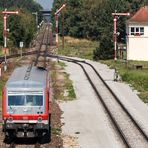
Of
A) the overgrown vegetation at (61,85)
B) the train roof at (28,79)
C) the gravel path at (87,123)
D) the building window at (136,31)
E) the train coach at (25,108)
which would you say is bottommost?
the gravel path at (87,123)

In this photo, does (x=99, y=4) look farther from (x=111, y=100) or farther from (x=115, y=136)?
(x=115, y=136)

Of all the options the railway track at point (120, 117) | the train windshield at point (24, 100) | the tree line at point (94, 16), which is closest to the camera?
the train windshield at point (24, 100)

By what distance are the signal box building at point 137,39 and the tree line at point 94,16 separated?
24.0 m

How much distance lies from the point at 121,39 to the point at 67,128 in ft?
270

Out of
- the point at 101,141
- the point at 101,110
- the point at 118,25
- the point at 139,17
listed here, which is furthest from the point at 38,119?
the point at 118,25

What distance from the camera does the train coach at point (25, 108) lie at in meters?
21.6

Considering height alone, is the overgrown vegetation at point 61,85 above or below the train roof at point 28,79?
below

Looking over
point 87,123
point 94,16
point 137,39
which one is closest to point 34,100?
point 87,123

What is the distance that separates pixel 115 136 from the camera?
24.3 metres

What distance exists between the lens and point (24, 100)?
2212 centimetres

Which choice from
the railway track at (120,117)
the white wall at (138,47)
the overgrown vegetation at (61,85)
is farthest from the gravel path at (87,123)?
the white wall at (138,47)

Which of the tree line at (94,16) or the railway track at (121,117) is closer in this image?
the railway track at (121,117)

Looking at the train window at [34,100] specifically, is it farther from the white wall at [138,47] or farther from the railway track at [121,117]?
the white wall at [138,47]

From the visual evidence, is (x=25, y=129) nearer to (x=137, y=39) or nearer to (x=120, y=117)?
(x=120, y=117)
